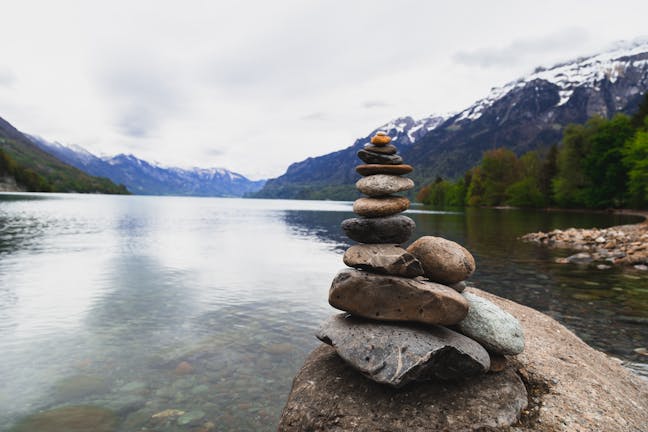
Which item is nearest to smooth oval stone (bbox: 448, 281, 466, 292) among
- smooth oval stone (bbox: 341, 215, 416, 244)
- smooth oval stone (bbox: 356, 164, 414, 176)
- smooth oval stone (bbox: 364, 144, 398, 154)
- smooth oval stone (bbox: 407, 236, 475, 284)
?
smooth oval stone (bbox: 407, 236, 475, 284)

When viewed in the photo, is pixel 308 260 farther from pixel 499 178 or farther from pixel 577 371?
pixel 499 178

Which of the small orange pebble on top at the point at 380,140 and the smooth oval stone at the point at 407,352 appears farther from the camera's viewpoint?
the small orange pebble on top at the point at 380,140

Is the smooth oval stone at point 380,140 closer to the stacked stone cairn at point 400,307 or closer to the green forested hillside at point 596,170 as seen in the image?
the stacked stone cairn at point 400,307

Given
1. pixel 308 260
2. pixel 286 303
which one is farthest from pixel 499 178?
pixel 286 303

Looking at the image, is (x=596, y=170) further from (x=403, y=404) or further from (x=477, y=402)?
(x=403, y=404)

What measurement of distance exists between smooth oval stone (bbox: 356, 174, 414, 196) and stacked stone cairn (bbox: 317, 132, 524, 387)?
23 millimetres

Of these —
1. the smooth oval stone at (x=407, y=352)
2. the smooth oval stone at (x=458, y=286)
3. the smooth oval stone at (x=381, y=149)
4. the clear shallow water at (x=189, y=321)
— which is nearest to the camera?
the smooth oval stone at (x=407, y=352)

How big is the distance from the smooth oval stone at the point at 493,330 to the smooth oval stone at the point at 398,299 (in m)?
0.50

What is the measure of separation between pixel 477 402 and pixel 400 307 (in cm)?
205

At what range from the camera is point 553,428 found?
593 cm

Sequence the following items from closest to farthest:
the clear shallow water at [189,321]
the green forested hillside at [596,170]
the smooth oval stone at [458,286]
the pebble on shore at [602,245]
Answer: the smooth oval stone at [458,286] → the clear shallow water at [189,321] → the pebble on shore at [602,245] → the green forested hillside at [596,170]

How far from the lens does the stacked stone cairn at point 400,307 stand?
673 cm

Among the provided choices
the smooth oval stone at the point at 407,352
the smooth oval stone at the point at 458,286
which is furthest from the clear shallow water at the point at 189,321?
the smooth oval stone at the point at 458,286

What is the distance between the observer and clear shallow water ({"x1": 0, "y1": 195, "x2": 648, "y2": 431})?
9.62 meters
